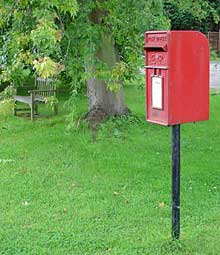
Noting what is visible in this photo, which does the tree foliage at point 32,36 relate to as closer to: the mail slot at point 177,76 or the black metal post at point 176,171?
the mail slot at point 177,76

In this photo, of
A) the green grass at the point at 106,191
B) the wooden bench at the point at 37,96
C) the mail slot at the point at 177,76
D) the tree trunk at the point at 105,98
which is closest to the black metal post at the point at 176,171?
the mail slot at the point at 177,76

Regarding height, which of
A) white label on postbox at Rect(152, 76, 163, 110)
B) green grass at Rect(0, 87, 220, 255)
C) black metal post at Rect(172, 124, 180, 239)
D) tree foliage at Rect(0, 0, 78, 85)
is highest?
tree foliage at Rect(0, 0, 78, 85)

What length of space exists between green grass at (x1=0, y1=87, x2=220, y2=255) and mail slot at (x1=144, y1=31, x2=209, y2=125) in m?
1.09

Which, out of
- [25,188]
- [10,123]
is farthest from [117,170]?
[10,123]

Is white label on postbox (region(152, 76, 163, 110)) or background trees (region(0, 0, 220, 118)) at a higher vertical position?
background trees (region(0, 0, 220, 118))

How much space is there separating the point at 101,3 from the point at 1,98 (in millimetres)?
1997

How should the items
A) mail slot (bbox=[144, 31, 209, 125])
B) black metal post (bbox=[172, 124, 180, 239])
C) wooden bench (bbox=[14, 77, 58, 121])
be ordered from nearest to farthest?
mail slot (bbox=[144, 31, 209, 125]) → black metal post (bbox=[172, 124, 180, 239]) → wooden bench (bbox=[14, 77, 58, 121])

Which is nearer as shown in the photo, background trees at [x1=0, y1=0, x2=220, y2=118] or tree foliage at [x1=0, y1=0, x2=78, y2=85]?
tree foliage at [x1=0, y1=0, x2=78, y2=85]

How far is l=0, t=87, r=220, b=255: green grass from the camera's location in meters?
4.63

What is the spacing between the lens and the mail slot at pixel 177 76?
409 cm

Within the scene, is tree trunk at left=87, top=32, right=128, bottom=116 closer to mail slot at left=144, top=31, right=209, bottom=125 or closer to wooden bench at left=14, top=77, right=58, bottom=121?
wooden bench at left=14, top=77, right=58, bottom=121

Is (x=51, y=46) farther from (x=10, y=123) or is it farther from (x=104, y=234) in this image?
(x=10, y=123)

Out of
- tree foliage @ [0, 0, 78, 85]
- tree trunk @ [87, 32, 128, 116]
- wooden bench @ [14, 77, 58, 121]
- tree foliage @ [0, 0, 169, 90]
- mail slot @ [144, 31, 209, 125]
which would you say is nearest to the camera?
mail slot @ [144, 31, 209, 125]

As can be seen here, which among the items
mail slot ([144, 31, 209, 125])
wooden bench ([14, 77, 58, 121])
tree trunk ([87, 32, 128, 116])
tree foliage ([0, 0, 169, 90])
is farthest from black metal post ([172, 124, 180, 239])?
wooden bench ([14, 77, 58, 121])
